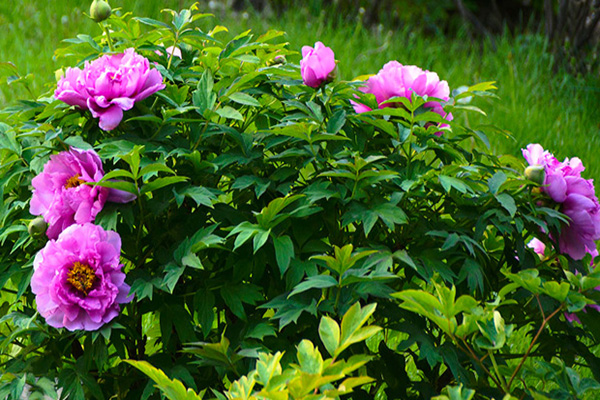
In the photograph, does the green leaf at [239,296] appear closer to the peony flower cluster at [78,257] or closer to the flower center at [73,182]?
the peony flower cluster at [78,257]

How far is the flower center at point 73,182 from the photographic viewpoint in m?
1.37

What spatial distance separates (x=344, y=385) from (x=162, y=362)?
0.55 meters

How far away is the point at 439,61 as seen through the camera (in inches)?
175

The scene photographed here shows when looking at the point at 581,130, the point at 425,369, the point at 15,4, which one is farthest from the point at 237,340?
the point at 15,4

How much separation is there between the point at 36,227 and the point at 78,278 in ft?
0.43

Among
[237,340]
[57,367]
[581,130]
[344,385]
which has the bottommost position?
[581,130]

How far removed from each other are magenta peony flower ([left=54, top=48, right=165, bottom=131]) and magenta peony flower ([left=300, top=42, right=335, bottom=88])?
28 centimetres

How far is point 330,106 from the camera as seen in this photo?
1510mm

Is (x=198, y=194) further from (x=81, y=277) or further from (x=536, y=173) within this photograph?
(x=536, y=173)

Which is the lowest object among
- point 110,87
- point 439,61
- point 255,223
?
point 439,61

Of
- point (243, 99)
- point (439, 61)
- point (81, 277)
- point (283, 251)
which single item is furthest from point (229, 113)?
point (439, 61)

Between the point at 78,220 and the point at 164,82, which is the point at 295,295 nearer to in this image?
the point at 78,220

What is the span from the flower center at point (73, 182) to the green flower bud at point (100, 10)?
0.37 m

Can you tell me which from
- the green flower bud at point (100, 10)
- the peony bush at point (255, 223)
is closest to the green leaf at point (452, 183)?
the peony bush at point (255, 223)
